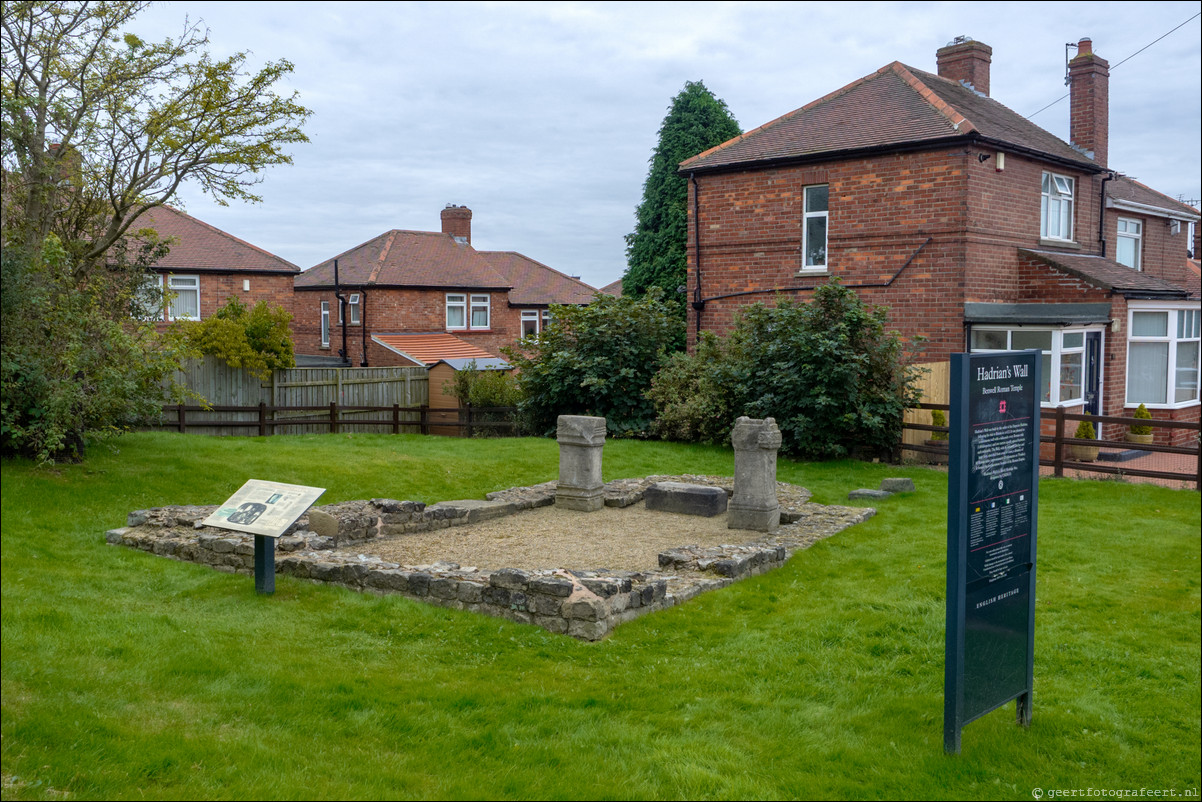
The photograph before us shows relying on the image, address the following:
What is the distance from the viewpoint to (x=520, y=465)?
18031mm

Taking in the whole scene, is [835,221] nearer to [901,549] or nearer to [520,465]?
[520,465]

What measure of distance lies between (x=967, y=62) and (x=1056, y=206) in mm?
4876

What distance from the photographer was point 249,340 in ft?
82.1

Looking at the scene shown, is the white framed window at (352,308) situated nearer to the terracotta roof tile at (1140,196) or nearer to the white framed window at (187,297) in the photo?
the white framed window at (187,297)

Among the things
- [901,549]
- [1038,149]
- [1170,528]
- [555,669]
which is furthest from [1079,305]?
[555,669]

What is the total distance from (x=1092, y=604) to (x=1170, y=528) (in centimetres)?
413

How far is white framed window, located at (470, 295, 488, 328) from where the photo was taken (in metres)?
39.6

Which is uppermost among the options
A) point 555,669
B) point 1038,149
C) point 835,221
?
point 1038,149

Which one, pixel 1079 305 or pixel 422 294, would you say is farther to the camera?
pixel 422 294

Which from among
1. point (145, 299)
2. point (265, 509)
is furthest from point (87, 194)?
point (265, 509)

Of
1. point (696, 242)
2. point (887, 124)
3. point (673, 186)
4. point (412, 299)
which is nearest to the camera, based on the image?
point (887, 124)

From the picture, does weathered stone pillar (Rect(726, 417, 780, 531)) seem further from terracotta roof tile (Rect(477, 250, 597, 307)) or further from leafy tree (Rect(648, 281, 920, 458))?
terracotta roof tile (Rect(477, 250, 597, 307))

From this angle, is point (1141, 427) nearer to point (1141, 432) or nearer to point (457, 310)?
point (1141, 432)

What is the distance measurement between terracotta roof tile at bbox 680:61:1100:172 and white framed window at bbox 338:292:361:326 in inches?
720
